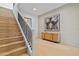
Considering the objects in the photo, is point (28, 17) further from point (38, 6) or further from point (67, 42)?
point (67, 42)

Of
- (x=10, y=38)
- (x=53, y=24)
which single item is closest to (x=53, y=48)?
(x=53, y=24)

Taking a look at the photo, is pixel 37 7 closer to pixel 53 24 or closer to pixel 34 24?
pixel 34 24

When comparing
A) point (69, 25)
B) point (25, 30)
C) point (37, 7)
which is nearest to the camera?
point (37, 7)

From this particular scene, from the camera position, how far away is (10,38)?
262 cm

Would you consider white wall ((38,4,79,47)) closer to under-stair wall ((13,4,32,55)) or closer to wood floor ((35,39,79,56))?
wood floor ((35,39,79,56))

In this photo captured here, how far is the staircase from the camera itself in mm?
2252

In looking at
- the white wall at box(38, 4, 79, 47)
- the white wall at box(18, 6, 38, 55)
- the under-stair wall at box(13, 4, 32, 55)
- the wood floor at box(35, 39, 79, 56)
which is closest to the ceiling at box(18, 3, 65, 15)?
the white wall at box(18, 6, 38, 55)

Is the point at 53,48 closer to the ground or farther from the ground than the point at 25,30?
closer to the ground

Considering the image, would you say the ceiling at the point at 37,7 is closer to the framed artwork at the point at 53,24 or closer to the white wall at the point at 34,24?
the white wall at the point at 34,24

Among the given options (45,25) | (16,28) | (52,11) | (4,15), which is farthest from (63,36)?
(4,15)

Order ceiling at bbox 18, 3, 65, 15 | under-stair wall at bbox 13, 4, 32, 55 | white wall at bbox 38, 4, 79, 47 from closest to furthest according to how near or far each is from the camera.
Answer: ceiling at bbox 18, 3, 65, 15, under-stair wall at bbox 13, 4, 32, 55, white wall at bbox 38, 4, 79, 47

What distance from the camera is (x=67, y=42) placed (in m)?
2.63

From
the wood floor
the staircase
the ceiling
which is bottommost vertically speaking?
the wood floor

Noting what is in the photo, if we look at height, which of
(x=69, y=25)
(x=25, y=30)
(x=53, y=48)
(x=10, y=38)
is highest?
(x=69, y=25)
